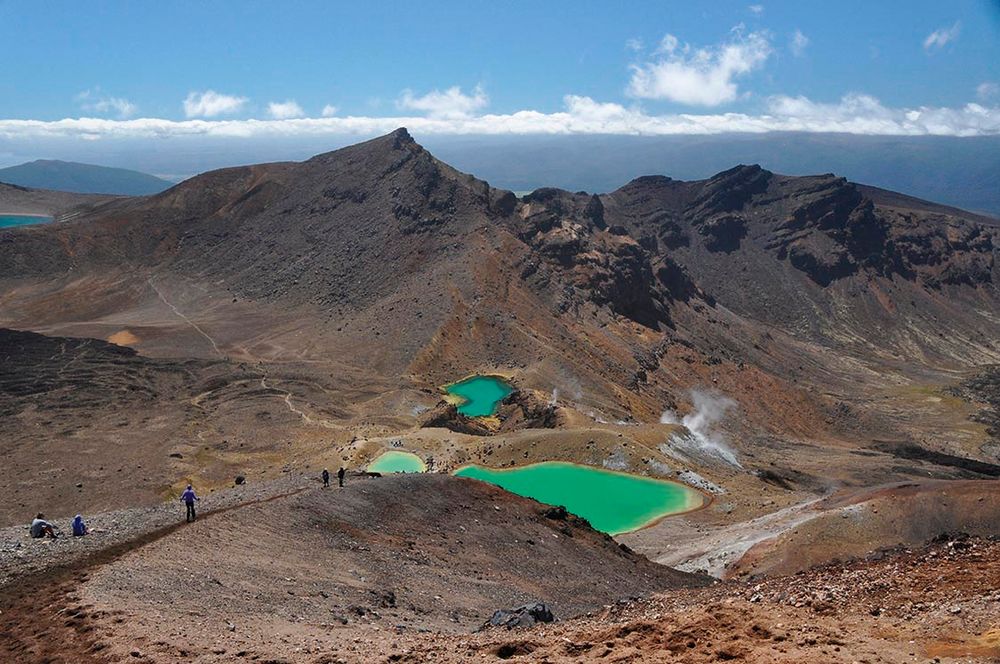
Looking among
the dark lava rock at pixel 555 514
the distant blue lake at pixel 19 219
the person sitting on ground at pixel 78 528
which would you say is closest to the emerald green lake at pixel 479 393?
the dark lava rock at pixel 555 514

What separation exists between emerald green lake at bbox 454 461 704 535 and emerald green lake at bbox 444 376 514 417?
79.5 ft

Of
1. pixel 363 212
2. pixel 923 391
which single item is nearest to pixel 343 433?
pixel 363 212

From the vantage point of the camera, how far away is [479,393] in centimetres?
8631

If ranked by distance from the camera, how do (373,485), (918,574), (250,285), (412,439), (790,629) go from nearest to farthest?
(790,629) < (918,574) < (373,485) < (412,439) < (250,285)

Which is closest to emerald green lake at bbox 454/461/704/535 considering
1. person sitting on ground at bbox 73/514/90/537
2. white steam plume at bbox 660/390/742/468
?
white steam plume at bbox 660/390/742/468

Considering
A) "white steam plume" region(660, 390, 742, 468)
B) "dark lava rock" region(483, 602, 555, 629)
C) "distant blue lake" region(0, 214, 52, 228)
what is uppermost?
"distant blue lake" region(0, 214, 52, 228)

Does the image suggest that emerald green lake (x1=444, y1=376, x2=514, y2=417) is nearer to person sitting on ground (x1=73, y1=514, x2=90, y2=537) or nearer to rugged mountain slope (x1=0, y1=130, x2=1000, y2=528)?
rugged mountain slope (x1=0, y1=130, x2=1000, y2=528)

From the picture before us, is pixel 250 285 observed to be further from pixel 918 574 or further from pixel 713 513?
pixel 918 574

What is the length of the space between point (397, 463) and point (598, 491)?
14470 mm

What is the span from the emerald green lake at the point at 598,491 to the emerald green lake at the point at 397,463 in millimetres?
2918

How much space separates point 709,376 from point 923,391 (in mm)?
54424

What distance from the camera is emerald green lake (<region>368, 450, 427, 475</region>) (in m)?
52.7

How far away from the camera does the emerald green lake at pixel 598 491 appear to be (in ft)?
163

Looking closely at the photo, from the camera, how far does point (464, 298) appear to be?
103812 millimetres
